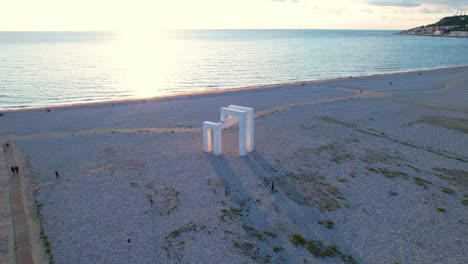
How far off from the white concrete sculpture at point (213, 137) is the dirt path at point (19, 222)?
15.1 meters

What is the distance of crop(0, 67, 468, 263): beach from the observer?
17.4 metres

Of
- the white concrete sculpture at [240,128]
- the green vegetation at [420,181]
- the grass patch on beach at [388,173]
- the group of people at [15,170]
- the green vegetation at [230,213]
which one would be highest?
the white concrete sculpture at [240,128]

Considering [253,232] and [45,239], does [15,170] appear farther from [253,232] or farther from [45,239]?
[253,232]

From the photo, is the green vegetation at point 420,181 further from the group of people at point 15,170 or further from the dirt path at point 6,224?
the group of people at point 15,170

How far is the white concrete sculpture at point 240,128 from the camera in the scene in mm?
27891

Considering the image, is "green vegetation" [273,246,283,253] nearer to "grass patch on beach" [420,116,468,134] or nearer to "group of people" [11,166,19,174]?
"group of people" [11,166,19,174]

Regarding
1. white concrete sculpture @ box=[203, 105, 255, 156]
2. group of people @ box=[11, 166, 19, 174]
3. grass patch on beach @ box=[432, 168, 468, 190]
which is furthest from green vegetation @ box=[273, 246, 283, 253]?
group of people @ box=[11, 166, 19, 174]

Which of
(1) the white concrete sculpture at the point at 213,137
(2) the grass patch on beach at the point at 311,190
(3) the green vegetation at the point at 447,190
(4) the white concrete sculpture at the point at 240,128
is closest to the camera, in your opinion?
(2) the grass patch on beach at the point at 311,190

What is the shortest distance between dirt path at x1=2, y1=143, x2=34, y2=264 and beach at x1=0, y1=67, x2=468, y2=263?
0.65 ft

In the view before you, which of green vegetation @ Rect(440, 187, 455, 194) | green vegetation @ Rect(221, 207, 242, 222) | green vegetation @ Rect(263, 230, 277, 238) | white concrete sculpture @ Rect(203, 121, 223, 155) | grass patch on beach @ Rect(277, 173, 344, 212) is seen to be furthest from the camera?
white concrete sculpture @ Rect(203, 121, 223, 155)

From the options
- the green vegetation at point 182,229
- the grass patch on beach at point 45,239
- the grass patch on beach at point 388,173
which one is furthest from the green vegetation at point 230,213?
the grass patch on beach at point 388,173

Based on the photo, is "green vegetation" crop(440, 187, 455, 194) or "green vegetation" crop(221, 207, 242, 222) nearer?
"green vegetation" crop(221, 207, 242, 222)

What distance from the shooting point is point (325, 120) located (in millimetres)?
41062

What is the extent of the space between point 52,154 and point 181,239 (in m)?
19.5
